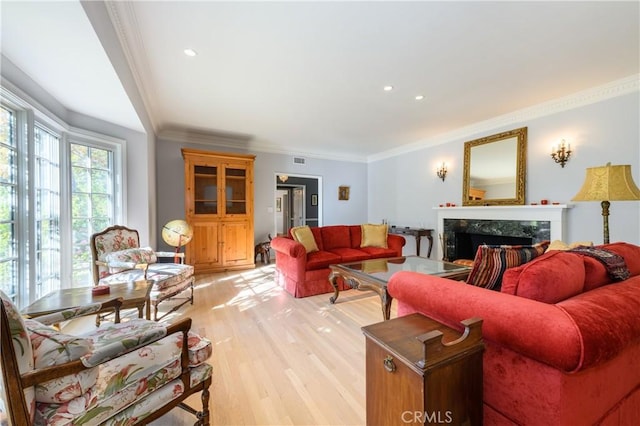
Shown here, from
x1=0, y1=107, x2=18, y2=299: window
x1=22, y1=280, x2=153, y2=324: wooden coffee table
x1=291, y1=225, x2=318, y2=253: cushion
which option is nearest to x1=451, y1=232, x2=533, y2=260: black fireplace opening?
x1=291, y1=225, x2=318, y2=253: cushion

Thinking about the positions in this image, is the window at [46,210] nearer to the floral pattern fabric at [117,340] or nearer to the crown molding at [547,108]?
the floral pattern fabric at [117,340]

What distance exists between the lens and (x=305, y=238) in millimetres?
3771

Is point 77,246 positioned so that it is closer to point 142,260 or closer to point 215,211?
point 142,260

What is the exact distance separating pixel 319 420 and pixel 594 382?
1.20 meters

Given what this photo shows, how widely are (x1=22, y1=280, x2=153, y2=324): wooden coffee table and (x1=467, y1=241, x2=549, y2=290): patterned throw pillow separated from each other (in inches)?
89.2

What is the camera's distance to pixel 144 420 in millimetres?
1101

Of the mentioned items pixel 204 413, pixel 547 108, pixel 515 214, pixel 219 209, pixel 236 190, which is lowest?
pixel 204 413

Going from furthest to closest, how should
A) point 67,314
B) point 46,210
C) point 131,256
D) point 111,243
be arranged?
point 111,243
point 131,256
point 46,210
point 67,314

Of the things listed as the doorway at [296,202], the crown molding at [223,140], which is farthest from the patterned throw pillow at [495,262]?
the doorway at [296,202]

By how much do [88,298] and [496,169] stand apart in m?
5.03

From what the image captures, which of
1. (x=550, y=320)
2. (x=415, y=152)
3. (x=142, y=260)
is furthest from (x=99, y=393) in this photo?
(x=415, y=152)

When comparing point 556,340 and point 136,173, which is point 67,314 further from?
point 136,173

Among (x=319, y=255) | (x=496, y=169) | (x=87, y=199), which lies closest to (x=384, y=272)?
(x=319, y=255)

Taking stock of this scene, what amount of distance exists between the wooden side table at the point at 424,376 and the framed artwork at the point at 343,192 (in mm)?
5314
